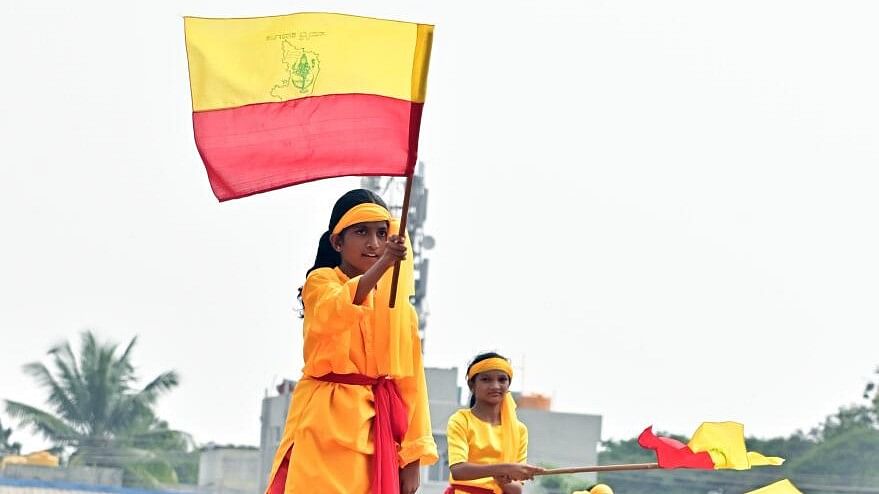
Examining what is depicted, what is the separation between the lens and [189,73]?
7.40 meters

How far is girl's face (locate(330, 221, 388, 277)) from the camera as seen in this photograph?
23.9ft

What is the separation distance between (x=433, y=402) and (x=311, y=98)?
35739 mm

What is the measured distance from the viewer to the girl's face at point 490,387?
9.90 meters

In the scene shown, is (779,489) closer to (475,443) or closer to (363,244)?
(475,443)

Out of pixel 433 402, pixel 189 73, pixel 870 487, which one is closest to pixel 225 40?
pixel 189 73

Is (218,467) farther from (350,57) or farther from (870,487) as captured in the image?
(350,57)

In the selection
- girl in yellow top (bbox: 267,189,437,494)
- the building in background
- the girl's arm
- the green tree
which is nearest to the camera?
girl in yellow top (bbox: 267,189,437,494)

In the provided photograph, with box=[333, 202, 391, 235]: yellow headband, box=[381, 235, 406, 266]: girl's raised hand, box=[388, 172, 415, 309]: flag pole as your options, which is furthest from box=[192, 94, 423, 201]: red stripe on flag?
box=[381, 235, 406, 266]: girl's raised hand

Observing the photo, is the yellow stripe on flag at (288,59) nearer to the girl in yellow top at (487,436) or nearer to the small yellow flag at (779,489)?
the girl in yellow top at (487,436)

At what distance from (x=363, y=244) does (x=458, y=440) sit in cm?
260

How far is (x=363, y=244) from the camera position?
24.0 ft

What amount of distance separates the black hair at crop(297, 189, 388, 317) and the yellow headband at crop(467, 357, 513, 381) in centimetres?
250

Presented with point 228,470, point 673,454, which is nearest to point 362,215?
point 673,454

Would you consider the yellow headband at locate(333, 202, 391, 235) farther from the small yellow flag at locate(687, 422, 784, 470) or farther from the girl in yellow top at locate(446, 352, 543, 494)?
the girl in yellow top at locate(446, 352, 543, 494)
